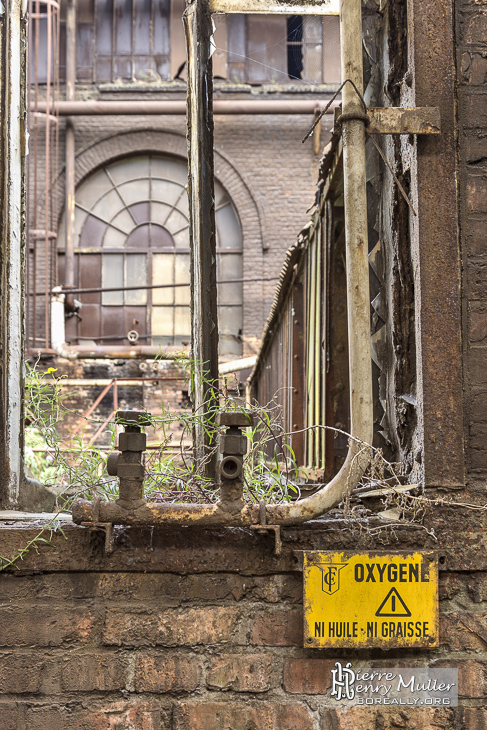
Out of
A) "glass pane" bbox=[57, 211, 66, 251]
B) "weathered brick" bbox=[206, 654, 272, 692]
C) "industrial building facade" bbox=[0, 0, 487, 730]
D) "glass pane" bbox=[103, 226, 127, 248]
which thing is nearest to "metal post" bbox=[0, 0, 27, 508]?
"industrial building facade" bbox=[0, 0, 487, 730]

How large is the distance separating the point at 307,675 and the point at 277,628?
0.16m

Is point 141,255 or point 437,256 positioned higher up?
point 141,255

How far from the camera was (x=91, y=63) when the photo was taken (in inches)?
519

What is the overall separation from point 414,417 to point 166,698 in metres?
1.14

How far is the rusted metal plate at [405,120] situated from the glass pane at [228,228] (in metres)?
11.1

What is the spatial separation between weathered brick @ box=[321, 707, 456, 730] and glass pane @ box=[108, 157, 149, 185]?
1232cm

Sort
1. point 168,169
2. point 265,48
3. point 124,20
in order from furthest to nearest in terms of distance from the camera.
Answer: point 124,20 → point 168,169 → point 265,48

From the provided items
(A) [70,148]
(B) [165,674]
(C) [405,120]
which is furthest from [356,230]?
(A) [70,148]

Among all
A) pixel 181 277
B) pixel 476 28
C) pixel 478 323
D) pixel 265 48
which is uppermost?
pixel 265 48

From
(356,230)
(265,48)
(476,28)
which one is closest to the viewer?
(356,230)

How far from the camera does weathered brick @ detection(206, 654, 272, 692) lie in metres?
1.86

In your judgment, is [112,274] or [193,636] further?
[112,274]

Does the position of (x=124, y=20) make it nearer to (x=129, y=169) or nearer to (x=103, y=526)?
(x=129, y=169)

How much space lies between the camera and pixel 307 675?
1872mm
